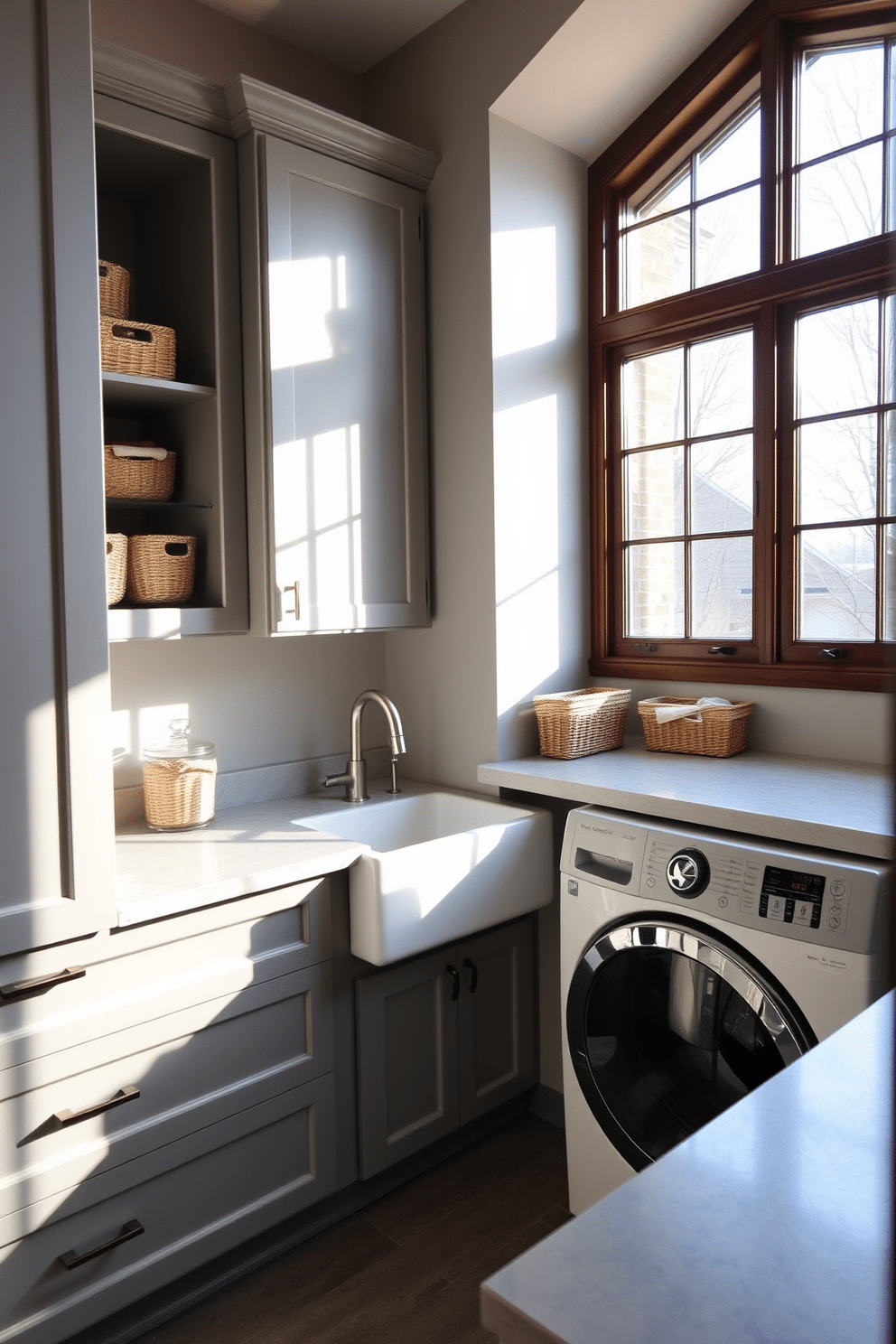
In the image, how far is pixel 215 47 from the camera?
243 cm

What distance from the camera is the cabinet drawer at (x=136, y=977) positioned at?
1625mm

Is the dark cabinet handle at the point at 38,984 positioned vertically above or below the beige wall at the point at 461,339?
below

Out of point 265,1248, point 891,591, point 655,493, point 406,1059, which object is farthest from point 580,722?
point 891,591

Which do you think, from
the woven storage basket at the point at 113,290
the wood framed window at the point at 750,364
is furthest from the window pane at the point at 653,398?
the woven storage basket at the point at 113,290

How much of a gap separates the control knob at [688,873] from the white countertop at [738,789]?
72mm

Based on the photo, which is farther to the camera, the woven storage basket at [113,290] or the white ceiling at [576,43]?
the white ceiling at [576,43]

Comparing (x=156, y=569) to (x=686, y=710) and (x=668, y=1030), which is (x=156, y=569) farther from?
(x=668, y=1030)

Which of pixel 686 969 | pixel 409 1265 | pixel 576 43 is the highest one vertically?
pixel 576 43

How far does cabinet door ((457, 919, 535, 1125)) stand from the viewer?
239cm

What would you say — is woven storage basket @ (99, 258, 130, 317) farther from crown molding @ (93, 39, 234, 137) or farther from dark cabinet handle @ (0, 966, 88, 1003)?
dark cabinet handle @ (0, 966, 88, 1003)

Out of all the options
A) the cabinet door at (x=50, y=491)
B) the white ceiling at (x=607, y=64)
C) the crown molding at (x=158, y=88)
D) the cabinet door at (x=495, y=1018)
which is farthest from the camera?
the cabinet door at (x=495, y=1018)

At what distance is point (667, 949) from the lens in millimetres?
1899

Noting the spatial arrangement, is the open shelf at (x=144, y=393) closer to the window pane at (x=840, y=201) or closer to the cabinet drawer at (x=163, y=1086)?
the cabinet drawer at (x=163, y=1086)

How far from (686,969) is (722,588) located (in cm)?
105
